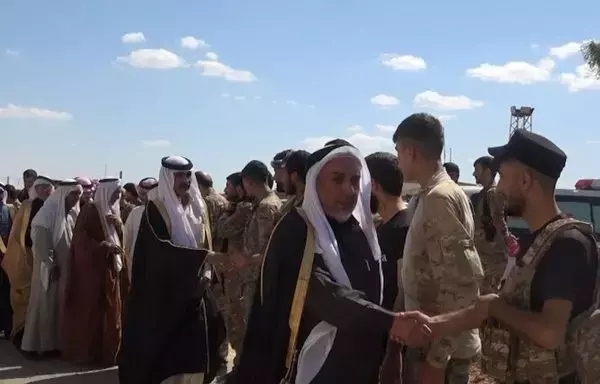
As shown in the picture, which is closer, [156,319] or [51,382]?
[156,319]

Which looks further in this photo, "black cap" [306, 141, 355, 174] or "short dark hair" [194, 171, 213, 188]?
"short dark hair" [194, 171, 213, 188]

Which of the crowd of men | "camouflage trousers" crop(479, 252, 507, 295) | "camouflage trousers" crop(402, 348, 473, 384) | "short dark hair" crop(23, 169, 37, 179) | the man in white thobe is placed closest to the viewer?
the crowd of men

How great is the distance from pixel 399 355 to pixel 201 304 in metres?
2.21

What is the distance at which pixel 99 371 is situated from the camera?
7.34 meters

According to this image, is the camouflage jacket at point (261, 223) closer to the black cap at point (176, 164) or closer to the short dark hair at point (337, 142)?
the black cap at point (176, 164)

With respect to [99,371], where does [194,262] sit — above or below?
above

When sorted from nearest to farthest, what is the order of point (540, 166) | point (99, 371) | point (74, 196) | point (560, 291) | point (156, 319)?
1. point (560, 291)
2. point (540, 166)
3. point (156, 319)
4. point (99, 371)
5. point (74, 196)

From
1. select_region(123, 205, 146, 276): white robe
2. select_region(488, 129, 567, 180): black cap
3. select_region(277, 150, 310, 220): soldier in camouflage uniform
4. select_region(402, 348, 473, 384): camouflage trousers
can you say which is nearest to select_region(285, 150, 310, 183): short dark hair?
select_region(277, 150, 310, 220): soldier in camouflage uniform

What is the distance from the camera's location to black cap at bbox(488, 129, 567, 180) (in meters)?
2.59

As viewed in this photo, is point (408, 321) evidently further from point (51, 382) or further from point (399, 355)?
point (51, 382)

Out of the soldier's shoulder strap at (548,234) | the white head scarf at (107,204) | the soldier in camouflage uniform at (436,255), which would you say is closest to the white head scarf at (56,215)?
the white head scarf at (107,204)

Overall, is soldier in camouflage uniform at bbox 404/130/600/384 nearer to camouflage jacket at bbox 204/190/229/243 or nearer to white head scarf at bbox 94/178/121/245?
camouflage jacket at bbox 204/190/229/243

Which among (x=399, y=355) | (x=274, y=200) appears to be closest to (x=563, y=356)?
(x=399, y=355)

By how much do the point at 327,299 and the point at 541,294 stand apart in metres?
0.79
